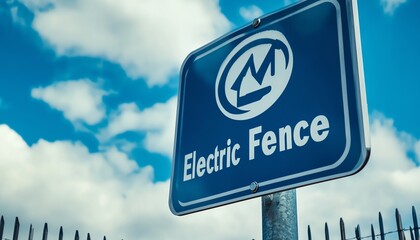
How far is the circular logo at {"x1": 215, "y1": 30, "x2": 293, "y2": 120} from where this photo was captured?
1554mm

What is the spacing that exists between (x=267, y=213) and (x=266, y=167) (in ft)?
0.42

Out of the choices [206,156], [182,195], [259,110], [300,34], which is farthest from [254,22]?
[182,195]

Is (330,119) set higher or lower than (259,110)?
lower

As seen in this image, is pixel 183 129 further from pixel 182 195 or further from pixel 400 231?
pixel 400 231

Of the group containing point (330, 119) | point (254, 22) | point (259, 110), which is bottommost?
point (330, 119)

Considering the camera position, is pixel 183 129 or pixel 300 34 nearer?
pixel 300 34

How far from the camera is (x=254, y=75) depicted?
5.29 ft

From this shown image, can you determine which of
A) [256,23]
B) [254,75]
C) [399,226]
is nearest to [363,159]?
[254,75]

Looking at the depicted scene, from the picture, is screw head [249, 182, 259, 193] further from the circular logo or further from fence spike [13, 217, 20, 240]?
fence spike [13, 217, 20, 240]

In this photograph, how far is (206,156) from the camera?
5.44ft

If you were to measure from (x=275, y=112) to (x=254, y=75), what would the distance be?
0.16 metres

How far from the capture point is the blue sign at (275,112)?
1.35m

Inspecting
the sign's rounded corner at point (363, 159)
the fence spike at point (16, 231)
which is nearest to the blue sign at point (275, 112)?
the sign's rounded corner at point (363, 159)

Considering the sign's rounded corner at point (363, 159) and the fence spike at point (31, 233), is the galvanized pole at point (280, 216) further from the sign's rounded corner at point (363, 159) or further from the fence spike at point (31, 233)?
the fence spike at point (31, 233)
